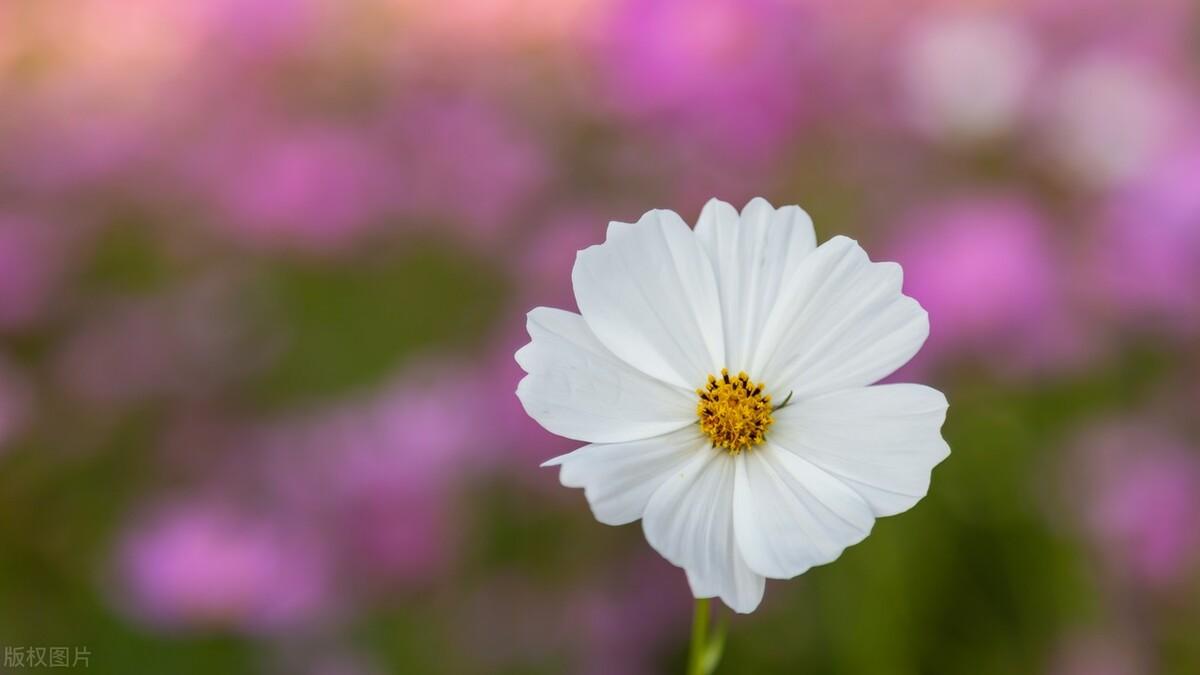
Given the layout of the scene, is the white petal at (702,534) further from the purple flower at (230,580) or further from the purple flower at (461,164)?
the purple flower at (461,164)

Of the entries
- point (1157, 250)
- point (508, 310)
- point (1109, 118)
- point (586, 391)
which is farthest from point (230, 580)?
point (1109, 118)

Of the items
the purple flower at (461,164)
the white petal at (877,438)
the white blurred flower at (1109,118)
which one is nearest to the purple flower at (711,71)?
the purple flower at (461,164)

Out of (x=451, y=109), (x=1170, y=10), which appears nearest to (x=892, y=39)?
(x=1170, y=10)

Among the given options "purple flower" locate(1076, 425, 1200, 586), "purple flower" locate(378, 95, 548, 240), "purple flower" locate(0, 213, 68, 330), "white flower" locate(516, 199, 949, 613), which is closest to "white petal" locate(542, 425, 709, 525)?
"white flower" locate(516, 199, 949, 613)

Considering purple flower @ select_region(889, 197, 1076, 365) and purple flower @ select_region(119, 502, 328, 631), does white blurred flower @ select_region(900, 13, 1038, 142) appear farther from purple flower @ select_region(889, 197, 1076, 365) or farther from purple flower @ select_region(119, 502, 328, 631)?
purple flower @ select_region(119, 502, 328, 631)

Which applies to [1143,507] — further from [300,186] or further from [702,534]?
[300,186]

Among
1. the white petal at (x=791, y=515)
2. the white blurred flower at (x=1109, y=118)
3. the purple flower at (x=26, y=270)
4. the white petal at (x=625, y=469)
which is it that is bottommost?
the white petal at (x=791, y=515)
